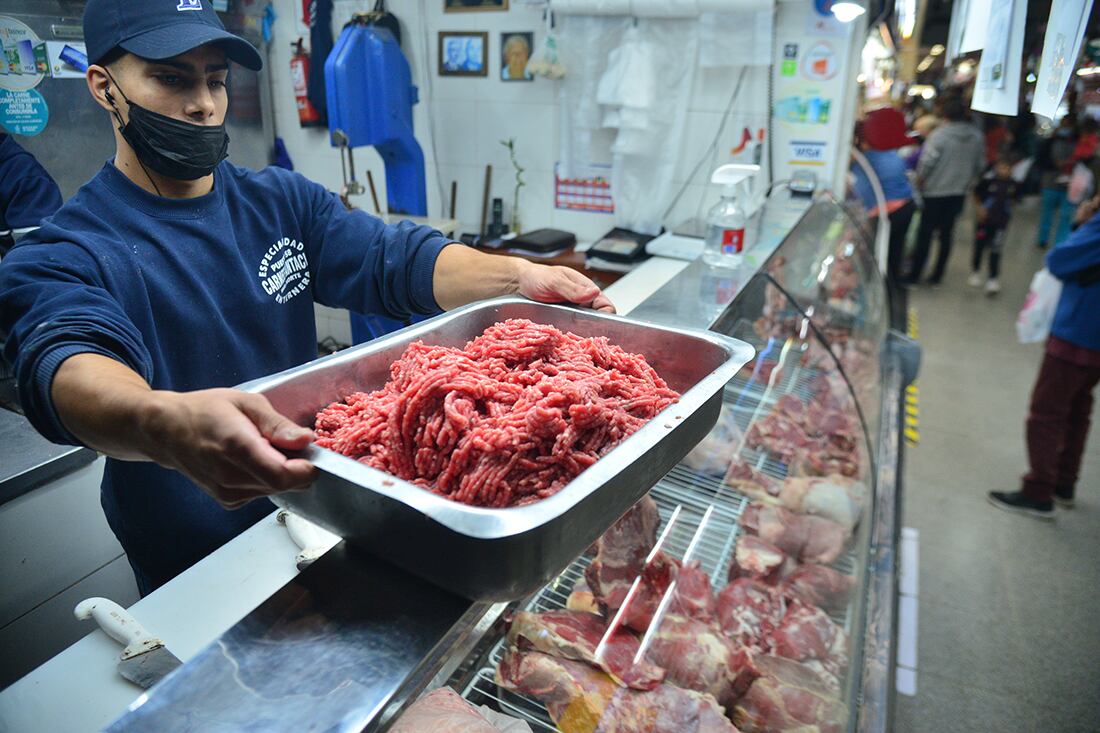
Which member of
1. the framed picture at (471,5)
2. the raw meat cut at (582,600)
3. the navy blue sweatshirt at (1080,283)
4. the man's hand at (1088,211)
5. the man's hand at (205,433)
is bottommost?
the raw meat cut at (582,600)

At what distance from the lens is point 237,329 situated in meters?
1.68

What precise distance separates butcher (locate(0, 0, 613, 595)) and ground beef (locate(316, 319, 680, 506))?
33 centimetres

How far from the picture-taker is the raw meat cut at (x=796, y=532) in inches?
84.0

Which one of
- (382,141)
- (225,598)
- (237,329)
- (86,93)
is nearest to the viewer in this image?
(225,598)

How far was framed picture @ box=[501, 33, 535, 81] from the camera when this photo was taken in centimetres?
484

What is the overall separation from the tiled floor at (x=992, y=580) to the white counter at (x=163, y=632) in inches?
110

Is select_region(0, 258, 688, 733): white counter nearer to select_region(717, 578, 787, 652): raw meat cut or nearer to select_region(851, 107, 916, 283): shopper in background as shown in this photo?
select_region(717, 578, 787, 652): raw meat cut

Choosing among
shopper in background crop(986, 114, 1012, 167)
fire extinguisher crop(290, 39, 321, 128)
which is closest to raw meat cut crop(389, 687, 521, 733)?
fire extinguisher crop(290, 39, 321, 128)

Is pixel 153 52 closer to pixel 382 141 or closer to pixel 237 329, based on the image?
pixel 237 329

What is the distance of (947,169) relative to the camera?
822 centimetres

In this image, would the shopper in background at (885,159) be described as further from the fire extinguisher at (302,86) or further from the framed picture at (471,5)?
the fire extinguisher at (302,86)

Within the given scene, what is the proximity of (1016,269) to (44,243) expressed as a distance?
39.9 feet

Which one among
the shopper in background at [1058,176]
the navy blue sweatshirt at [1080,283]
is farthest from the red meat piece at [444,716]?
the shopper in background at [1058,176]

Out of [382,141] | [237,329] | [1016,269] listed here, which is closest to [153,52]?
[237,329]
